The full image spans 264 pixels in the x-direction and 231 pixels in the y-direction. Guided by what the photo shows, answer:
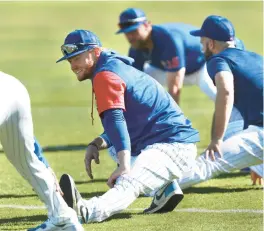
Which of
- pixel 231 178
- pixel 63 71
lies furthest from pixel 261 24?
pixel 231 178

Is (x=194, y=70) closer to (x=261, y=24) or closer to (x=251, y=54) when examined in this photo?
(x=251, y=54)

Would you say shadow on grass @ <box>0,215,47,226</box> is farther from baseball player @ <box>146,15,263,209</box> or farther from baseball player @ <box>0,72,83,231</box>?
baseball player @ <box>146,15,263,209</box>

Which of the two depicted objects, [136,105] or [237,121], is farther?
[237,121]

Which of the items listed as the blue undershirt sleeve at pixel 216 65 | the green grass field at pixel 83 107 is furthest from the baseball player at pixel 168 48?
the blue undershirt sleeve at pixel 216 65

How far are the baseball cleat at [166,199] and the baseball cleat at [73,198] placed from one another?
1.19 m

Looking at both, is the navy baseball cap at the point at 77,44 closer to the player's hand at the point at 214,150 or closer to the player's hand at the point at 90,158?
the player's hand at the point at 90,158

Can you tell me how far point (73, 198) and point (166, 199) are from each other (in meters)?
1.36

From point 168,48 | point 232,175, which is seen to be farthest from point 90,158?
point 168,48

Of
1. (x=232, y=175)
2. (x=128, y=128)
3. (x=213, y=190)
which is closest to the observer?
(x=128, y=128)

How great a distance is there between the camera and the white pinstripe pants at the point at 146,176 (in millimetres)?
7559

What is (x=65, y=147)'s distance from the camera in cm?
1234

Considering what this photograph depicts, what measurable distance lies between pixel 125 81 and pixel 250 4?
25.9 metres

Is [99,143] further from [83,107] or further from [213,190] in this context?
[83,107]

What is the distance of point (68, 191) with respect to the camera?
7.40m
